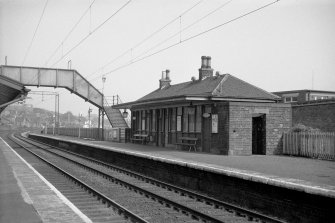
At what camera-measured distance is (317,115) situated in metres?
29.9

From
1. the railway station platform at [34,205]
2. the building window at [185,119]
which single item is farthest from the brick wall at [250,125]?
the railway station platform at [34,205]

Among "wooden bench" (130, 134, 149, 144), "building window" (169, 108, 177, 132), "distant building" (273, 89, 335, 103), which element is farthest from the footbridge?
→ "distant building" (273, 89, 335, 103)

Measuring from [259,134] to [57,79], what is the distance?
23261 mm

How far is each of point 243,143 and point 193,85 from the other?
8824 mm

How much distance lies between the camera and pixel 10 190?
34.2 ft

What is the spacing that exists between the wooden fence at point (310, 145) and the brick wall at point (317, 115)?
9677 mm

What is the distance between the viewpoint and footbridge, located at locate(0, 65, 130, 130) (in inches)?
1446

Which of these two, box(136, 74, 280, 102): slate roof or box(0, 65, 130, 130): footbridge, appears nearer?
box(136, 74, 280, 102): slate roof

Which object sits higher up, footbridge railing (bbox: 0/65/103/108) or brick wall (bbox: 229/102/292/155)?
footbridge railing (bbox: 0/65/103/108)

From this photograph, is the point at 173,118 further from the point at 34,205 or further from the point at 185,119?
the point at 34,205

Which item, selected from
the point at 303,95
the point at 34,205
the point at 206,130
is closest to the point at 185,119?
the point at 206,130

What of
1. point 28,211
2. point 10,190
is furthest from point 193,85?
point 28,211

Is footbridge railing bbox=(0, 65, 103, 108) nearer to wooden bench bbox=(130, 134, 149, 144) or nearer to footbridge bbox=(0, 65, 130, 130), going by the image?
footbridge bbox=(0, 65, 130, 130)

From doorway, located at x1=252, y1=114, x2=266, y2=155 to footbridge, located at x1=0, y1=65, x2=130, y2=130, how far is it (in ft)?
69.2
